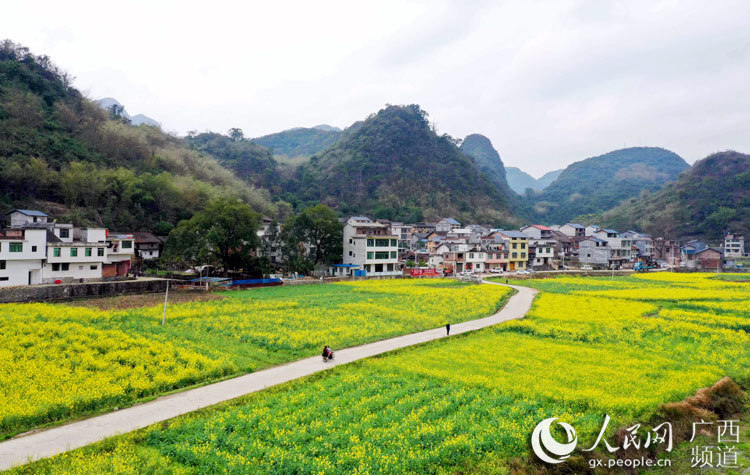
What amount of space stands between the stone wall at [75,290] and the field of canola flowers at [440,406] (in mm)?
30032

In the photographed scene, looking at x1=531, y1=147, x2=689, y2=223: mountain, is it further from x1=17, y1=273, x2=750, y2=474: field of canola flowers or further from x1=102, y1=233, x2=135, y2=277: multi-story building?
x1=102, y1=233, x2=135, y2=277: multi-story building

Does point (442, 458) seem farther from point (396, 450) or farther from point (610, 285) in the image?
point (610, 285)

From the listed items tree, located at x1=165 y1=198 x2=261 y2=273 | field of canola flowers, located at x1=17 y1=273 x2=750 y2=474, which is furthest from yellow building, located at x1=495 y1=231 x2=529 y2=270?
field of canola flowers, located at x1=17 y1=273 x2=750 y2=474

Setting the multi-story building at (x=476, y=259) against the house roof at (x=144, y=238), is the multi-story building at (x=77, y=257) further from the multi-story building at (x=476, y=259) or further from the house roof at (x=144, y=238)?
the multi-story building at (x=476, y=259)

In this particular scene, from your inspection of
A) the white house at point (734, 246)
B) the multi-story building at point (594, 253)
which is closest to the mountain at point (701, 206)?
the white house at point (734, 246)

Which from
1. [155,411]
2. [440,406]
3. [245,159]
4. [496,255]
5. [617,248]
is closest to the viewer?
[155,411]

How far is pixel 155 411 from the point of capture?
13.7 m

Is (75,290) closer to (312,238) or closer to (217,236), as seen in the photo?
(217,236)

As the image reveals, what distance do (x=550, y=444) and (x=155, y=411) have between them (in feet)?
41.1

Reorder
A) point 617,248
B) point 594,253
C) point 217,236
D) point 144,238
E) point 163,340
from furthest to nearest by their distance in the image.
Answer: point 617,248 → point 594,253 → point 144,238 → point 217,236 → point 163,340

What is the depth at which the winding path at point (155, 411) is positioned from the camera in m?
11.2

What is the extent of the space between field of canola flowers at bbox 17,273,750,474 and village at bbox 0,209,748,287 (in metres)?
36.1

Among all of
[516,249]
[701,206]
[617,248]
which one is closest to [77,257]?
[516,249]

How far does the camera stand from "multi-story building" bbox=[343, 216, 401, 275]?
6081 cm
